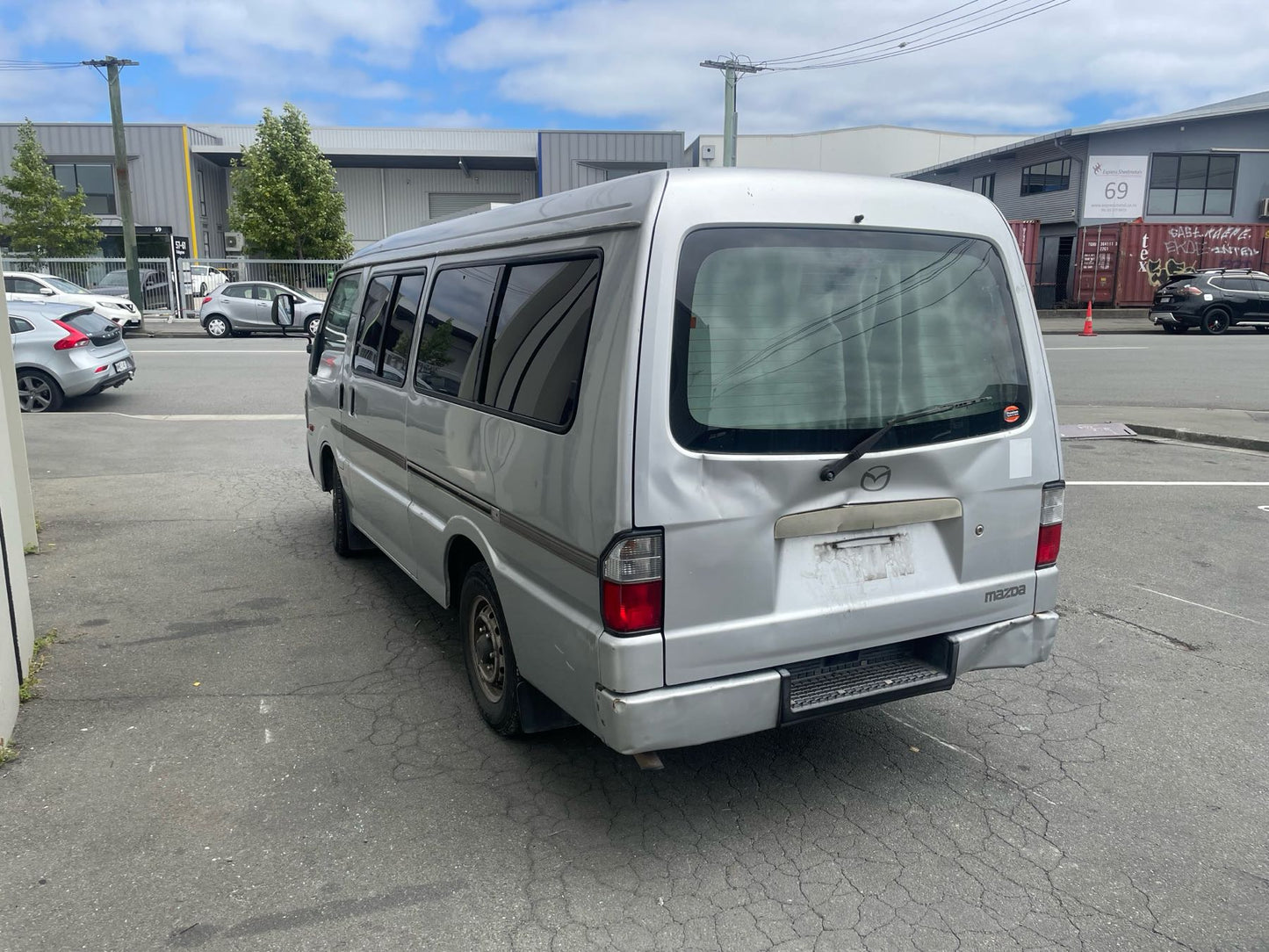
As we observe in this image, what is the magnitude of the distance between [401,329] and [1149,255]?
109 ft

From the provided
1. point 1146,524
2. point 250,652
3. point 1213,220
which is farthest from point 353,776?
point 1213,220

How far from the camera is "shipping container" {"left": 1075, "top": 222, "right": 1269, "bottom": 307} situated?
104ft

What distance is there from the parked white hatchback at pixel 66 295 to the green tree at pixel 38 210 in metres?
12.0

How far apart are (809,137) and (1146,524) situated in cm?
5003

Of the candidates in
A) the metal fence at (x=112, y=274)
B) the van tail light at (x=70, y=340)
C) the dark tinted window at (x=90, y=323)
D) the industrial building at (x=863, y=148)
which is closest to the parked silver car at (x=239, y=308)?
the metal fence at (x=112, y=274)

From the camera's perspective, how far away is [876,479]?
10.4 feet

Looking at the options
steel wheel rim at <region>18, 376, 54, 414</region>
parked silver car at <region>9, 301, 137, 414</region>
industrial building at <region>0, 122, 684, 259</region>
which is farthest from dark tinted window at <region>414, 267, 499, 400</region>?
industrial building at <region>0, 122, 684, 259</region>

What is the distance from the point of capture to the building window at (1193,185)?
34.8 metres

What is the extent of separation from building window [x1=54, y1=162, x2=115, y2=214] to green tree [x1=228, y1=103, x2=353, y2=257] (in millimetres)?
9783

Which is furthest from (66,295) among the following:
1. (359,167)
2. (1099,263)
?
(1099,263)

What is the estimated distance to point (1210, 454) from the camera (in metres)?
10.1

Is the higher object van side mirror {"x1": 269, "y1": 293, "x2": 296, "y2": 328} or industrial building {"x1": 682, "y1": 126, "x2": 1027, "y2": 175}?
industrial building {"x1": 682, "y1": 126, "x2": 1027, "y2": 175}

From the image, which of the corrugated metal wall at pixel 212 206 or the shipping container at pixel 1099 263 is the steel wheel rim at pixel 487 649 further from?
the corrugated metal wall at pixel 212 206

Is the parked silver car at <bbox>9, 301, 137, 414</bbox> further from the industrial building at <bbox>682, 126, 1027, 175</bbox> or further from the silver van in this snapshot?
the industrial building at <bbox>682, 126, 1027, 175</bbox>
